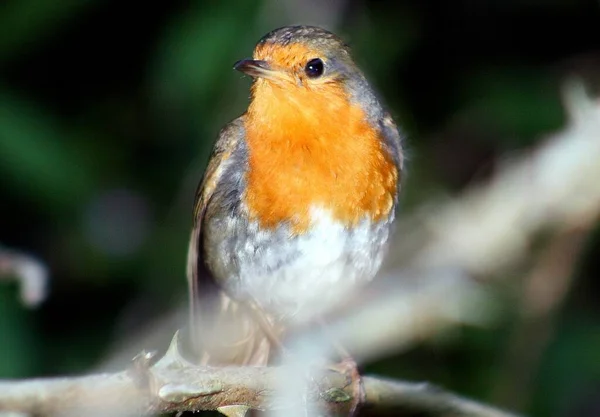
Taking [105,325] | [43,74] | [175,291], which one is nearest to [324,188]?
[175,291]

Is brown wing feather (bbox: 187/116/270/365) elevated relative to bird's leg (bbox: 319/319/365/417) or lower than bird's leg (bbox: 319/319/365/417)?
elevated

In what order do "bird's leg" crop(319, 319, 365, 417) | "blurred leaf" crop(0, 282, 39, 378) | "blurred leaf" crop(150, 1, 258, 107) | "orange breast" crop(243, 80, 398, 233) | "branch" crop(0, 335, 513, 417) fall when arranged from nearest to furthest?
"branch" crop(0, 335, 513, 417), "bird's leg" crop(319, 319, 365, 417), "orange breast" crop(243, 80, 398, 233), "blurred leaf" crop(0, 282, 39, 378), "blurred leaf" crop(150, 1, 258, 107)

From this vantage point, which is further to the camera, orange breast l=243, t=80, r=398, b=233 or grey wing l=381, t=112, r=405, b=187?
grey wing l=381, t=112, r=405, b=187

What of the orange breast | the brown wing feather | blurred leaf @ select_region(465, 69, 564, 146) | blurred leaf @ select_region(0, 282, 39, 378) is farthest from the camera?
blurred leaf @ select_region(465, 69, 564, 146)

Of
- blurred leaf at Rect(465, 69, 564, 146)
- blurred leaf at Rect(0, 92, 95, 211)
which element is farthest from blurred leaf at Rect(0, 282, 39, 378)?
blurred leaf at Rect(465, 69, 564, 146)

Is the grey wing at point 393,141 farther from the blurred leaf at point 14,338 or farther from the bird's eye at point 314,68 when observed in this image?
the blurred leaf at point 14,338

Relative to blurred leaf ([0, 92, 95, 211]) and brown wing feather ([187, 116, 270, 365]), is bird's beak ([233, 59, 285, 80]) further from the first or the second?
blurred leaf ([0, 92, 95, 211])

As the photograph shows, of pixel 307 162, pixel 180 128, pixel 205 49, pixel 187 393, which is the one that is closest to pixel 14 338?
pixel 180 128

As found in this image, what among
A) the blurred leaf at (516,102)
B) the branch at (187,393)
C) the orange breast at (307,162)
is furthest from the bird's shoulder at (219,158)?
the blurred leaf at (516,102)
